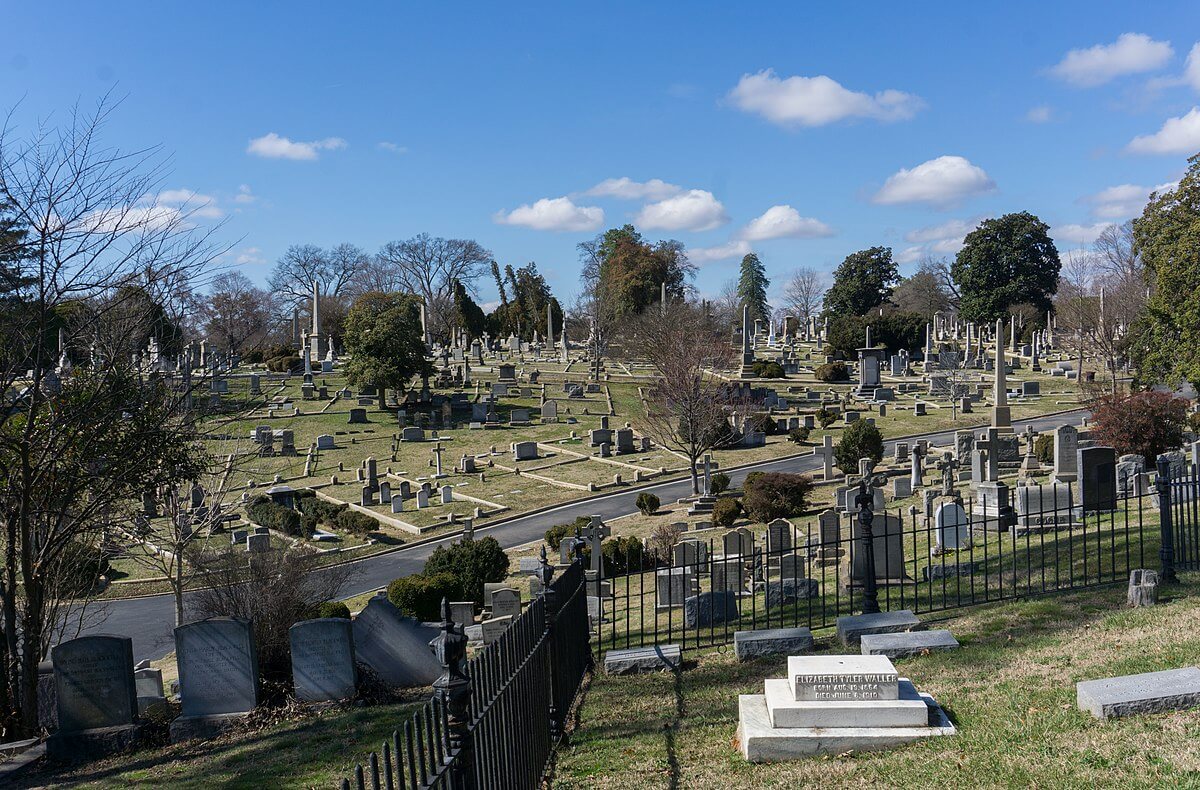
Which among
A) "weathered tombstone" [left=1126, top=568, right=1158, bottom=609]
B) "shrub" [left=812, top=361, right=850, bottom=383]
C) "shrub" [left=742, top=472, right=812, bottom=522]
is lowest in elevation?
"shrub" [left=742, top=472, right=812, bottom=522]

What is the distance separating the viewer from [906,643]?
908 centimetres

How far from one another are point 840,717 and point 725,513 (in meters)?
18.8

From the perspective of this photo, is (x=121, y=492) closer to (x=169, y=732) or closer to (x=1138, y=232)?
(x=169, y=732)

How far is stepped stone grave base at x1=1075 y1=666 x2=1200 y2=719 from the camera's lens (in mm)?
6418

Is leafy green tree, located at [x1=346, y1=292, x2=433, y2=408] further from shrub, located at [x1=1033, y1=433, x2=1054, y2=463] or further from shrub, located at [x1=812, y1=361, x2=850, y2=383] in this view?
shrub, located at [x1=1033, y1=433, x2=1054, y2=463]

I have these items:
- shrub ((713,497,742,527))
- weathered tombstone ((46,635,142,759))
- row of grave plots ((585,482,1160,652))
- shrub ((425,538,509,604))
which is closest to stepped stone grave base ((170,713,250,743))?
weathered tombstone ((46,635,142,759))

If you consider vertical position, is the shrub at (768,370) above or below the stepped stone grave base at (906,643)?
above

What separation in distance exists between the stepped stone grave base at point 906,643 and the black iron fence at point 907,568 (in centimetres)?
114

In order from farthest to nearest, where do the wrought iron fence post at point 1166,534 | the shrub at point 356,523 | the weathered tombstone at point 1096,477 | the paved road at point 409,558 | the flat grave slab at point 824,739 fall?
the shrub at point 356,523, the paved road at point 409,558, the weathered tombstone at point 1096,477, the wrought iron fence post at point 1166,534, the flat grave slab at point 824,739

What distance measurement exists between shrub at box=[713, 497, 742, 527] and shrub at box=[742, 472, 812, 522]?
0.40m

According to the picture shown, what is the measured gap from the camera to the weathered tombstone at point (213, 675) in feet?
37.2

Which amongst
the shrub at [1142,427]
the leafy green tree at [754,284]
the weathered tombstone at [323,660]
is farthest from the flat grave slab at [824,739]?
the leafy green tree at [754,284]

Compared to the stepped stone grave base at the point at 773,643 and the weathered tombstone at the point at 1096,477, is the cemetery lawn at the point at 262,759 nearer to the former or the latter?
the stepped stone grave base at the point at 773,643

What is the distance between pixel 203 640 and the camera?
1134 centimetres
